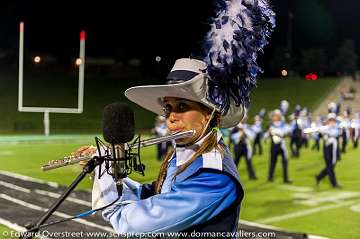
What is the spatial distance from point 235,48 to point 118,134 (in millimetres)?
538

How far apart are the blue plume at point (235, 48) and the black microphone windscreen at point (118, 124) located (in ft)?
0.98

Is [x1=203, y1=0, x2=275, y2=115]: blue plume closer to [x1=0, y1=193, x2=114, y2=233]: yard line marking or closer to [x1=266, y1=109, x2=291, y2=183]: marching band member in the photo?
[x1=0, y1=193, x2=114, y2=233]: yard line marking

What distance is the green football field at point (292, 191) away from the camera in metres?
6.78

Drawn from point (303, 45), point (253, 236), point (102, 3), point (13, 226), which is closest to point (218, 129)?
point (253, 236)

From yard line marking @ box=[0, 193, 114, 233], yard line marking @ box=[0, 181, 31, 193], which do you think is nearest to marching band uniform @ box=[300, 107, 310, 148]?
yard line marking @ box=[0, 181, 31, 193]

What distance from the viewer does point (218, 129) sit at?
198 cm

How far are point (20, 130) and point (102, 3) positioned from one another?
745cm

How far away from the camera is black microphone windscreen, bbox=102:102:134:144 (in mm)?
1735

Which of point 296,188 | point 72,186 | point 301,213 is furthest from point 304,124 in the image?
point 72,186

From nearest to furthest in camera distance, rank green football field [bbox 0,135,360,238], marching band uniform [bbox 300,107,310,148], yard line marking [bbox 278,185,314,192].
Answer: green football field [bbox 0,135,360,238] < yard line marking [bbox 278,185,314,192] < marching band uniform [bbox 300,107,310,148]

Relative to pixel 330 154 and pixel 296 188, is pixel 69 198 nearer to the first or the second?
pixel 296 188

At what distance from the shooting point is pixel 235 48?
198 cm

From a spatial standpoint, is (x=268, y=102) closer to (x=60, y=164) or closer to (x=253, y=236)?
(x=253, y=236)

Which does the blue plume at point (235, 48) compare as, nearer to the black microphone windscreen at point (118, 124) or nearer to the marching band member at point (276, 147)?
the black microphone windscreen at point (118, 124)
